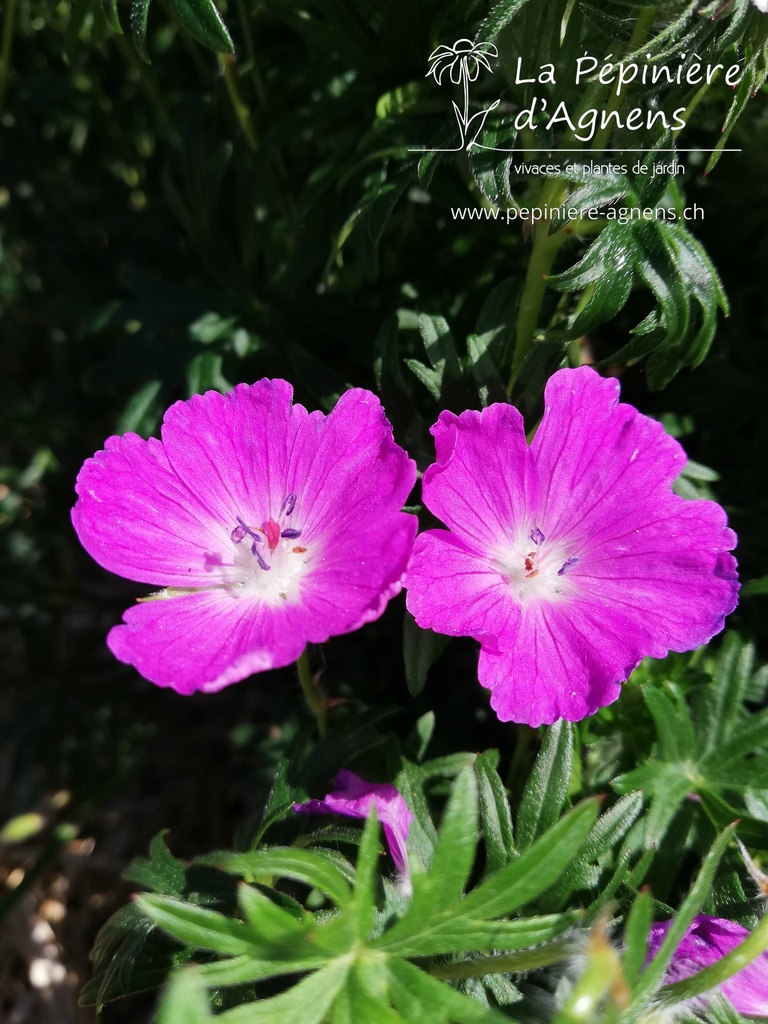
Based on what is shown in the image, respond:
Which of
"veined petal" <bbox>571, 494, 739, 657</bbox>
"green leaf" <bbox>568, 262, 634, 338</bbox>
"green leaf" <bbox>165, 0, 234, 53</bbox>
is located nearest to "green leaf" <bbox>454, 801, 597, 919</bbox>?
"veined petal" <bbox>571, 494, 739, 657</bbox>

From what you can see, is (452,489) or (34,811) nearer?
(452,489)

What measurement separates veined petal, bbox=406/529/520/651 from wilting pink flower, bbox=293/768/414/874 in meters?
0.23

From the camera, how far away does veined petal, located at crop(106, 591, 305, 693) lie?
0.91m

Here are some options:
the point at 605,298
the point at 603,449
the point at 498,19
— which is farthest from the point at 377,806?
the point at 498,19

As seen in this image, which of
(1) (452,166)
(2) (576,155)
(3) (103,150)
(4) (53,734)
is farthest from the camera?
(3) (103,150)

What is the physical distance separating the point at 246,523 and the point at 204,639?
19 centimetres

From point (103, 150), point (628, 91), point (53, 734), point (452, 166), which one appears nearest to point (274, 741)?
point (53, 734)

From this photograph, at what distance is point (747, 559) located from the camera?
155 centimetres

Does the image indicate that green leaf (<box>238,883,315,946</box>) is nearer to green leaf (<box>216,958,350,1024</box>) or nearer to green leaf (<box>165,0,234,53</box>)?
green leaf (<box>216,958,350,1024</box>)

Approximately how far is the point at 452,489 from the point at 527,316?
0.30 metres

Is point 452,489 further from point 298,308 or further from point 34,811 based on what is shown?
point 34,811

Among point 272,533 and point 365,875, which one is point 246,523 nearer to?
point 272,533

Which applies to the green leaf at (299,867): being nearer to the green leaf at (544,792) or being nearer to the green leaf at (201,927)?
the green leaf at (201,927)

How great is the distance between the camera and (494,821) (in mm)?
1090
